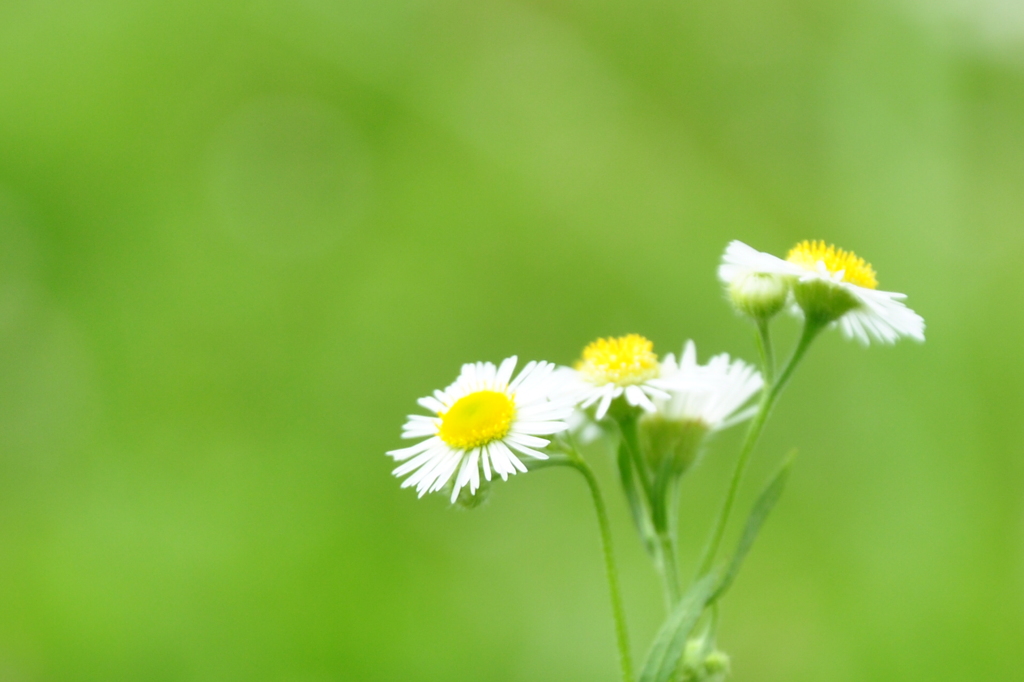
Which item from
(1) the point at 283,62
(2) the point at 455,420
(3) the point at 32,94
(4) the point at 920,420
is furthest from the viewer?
(1) the point at 283,62

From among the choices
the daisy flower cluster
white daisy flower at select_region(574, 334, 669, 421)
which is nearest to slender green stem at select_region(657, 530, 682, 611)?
the daisy flower cluster

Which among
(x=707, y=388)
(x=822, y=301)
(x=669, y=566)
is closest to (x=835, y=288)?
(x=822, y=301)

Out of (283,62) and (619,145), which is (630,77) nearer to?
(619,145)

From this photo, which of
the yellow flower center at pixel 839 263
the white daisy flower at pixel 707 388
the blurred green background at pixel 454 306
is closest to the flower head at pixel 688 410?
the white daisy flower at pixel 707 388

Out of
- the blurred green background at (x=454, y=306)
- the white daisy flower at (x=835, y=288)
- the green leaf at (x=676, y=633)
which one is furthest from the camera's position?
the blurred green background at (x=454, y=306)

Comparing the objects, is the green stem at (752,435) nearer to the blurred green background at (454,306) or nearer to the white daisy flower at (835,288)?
the white daisy flower at (835,288)

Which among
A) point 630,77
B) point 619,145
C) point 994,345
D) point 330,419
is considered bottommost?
point 330,419

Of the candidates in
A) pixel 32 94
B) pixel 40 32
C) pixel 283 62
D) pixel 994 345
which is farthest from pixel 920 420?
pixel 40 32

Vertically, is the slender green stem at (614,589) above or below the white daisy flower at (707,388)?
below
